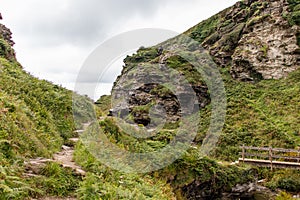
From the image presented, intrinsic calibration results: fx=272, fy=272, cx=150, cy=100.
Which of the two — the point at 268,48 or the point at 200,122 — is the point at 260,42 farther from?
the point at 200,122

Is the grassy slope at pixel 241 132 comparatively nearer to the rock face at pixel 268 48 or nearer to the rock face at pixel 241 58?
the rock face at pixel 241 58

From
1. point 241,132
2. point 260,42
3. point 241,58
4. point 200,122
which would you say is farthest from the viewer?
point 241,58

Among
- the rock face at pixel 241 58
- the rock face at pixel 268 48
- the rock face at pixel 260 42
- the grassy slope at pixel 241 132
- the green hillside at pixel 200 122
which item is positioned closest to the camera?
the green hillside at pixel 200 122

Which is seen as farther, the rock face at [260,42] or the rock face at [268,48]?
the rock face at [260,42]

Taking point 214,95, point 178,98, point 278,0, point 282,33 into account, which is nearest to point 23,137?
point 178,98

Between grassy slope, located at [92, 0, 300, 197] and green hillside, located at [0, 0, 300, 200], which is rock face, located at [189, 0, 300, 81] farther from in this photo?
grassy slope, located at [92, 0, 300, 197]

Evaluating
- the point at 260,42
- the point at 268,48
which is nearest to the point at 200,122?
the point at 268,48

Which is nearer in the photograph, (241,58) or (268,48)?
(268,48)

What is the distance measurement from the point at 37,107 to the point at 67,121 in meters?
1.99

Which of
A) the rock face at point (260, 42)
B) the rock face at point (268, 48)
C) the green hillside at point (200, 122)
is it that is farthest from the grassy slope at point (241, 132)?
the rock face at point (268, 48)

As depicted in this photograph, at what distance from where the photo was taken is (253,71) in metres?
38.5

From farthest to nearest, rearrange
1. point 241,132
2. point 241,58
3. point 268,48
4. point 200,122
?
point 241,58 < point 268,48 < point 200,122 < point 241,132

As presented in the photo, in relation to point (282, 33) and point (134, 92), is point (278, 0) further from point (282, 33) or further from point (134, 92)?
point (134, 92)

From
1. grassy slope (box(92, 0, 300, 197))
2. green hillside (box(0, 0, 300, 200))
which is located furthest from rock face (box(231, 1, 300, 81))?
grassy slope (box(92, 0, 300, 197))
